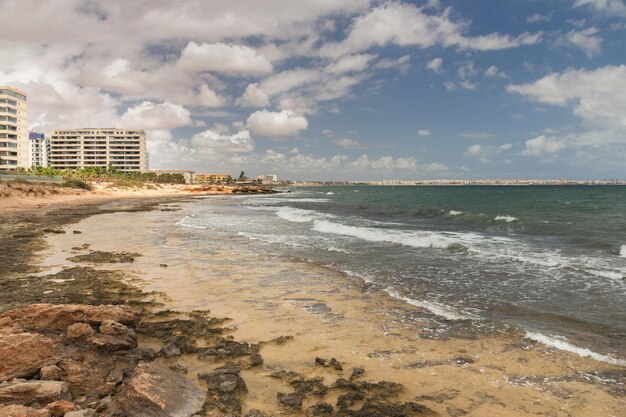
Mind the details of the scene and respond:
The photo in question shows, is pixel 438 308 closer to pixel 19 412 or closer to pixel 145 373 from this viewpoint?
pixel 145 373

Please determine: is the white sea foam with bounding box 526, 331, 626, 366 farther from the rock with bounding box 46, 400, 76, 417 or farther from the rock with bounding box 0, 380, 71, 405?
the rock with bounding box 0, 380, 71, 405

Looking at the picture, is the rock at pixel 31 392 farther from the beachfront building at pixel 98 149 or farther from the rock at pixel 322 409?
the beachfront building at pixel 98 149

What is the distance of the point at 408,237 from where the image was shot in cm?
2439

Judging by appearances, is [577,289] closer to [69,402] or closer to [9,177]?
[69,402]

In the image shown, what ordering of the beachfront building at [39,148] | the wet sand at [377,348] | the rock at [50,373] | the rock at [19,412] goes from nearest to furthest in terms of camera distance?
the rock at [19,412]
the rock at [50,373]
the wet sand at [377,348]
the beachfront building at [39,148]

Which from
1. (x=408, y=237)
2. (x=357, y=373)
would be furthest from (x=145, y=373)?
(x=408, y=237)

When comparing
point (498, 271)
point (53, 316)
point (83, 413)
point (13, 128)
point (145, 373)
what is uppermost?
→ point (13, 128)

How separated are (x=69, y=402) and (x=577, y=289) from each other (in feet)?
45.0

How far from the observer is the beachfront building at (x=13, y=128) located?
9800 centimetres

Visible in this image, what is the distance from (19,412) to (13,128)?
12268cm

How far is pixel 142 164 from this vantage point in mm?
159750

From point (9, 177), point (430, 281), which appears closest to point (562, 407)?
point (430, 281)

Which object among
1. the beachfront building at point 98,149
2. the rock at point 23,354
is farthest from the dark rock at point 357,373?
the beachfront building at point 98,149

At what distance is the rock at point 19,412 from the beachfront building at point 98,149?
165 m
